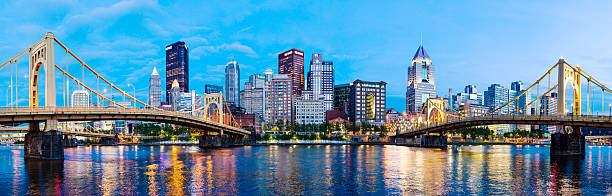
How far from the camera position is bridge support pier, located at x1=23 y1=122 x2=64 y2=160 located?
206ft

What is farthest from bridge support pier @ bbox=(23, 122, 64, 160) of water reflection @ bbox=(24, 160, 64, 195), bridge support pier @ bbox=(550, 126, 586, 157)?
bridge support pier @ bbox=(550, 126, 586, 157)

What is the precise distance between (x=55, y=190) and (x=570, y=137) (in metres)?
81.9

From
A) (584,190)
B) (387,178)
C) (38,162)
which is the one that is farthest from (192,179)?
(584,190)

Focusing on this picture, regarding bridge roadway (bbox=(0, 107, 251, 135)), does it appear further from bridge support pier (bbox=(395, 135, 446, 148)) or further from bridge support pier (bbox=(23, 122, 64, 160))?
bridge support pier (bbox=(395, 135, 446, 148))

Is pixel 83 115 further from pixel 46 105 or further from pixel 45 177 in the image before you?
pixel 45 177

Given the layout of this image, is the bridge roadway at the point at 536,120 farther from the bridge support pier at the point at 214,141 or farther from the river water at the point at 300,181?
the bridge support pier at the point at 214,141

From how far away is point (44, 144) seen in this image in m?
62.7

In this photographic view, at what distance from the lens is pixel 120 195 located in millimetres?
35844

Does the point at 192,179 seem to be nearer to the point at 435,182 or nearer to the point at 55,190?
the point at 55,190

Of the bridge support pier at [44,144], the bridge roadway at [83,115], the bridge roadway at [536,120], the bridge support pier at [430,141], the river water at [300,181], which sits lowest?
the bridge support pier at [430,141]

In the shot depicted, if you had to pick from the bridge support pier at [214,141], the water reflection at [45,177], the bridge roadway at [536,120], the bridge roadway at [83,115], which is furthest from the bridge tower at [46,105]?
the bridge roadway at [536,120]

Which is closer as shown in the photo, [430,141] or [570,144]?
[570,144]

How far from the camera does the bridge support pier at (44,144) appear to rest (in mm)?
62906

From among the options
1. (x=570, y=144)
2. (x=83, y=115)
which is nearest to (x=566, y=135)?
(x=570, y=144)
